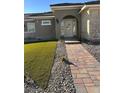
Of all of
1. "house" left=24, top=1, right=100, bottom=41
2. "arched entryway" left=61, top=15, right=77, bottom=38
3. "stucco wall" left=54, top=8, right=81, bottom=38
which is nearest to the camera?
"house" left=24, top=1, right=100, bottom=41

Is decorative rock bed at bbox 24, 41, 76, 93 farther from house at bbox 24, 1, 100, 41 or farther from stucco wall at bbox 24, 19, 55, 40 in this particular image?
stucco wall at bbox 24, 19, 55, 40

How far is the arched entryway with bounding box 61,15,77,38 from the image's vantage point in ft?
66.2

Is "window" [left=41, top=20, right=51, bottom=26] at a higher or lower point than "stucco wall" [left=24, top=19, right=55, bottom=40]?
higher

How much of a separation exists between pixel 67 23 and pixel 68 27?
0.42 m

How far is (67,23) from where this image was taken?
20.5m

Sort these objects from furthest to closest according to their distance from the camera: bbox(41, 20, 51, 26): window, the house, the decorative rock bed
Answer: bbox(41, 20, 51, 26): window, the house, the decorative rock bed

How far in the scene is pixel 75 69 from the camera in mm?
6754

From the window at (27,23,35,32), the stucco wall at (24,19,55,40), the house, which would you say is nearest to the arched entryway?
the house

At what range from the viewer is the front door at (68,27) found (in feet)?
66.5

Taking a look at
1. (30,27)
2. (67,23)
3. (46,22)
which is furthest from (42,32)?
(67,23)

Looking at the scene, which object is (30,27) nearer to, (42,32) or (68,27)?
→ (42,32)

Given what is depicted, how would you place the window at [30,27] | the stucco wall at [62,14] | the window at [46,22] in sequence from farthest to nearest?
the window at [30,27]
the window at [46,22]
the stucco wall at [62,14]

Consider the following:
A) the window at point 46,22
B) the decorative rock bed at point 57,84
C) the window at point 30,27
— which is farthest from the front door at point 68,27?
the decorative rock bed at point 57,84

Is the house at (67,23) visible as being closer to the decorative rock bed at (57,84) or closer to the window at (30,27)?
the window at (30,27)
